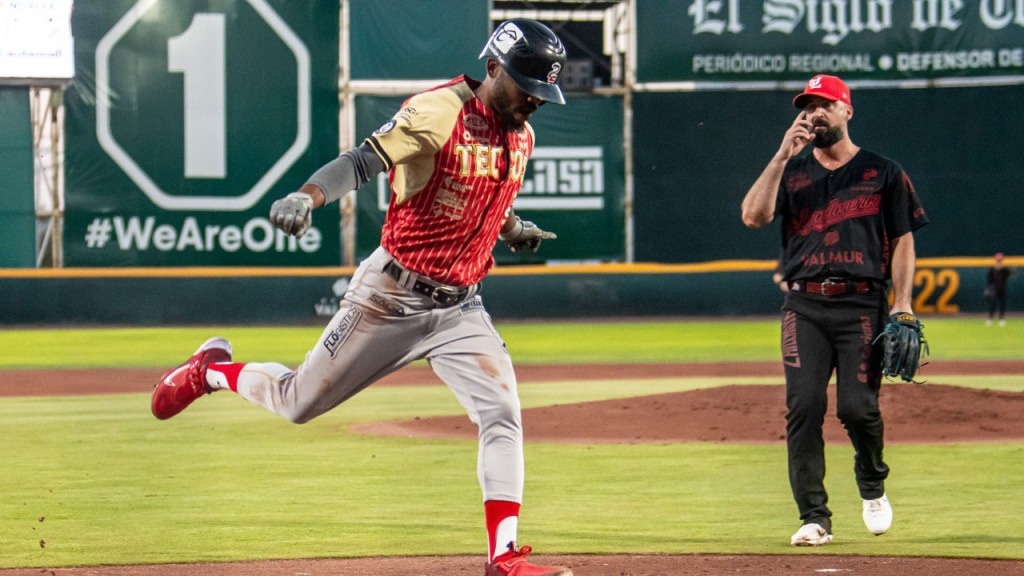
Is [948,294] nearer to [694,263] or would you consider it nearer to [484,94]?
[694,263]

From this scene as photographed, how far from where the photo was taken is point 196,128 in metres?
26.0

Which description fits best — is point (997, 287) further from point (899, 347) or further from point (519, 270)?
point (899, 347)

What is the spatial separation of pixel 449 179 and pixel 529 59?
52 cm

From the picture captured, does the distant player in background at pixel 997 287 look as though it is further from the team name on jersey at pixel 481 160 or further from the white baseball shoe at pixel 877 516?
the team name on jersey at pixel 481 160

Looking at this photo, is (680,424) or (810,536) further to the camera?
(680,424)

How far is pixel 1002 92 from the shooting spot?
27156mm

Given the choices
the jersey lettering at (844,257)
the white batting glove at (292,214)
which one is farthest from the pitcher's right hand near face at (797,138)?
the white batting glove at (292,214)

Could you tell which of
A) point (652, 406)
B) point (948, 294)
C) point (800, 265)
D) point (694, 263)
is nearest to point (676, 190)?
point (694, 263)

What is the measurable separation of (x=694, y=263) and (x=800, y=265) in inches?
803

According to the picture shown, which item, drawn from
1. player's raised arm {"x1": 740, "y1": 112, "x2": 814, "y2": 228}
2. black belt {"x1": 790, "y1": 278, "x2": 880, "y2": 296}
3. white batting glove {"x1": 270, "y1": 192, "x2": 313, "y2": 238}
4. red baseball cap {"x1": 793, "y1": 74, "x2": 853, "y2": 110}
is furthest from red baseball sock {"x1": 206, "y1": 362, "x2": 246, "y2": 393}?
red baseball cap {"x1": 793, "y1": 74, "x2": 853, "y2": 110}

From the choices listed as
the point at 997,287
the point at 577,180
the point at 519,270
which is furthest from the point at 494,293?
the point at 997,287

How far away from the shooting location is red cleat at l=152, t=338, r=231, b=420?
6.38 metres

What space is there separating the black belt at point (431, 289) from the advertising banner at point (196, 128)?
66.7ft

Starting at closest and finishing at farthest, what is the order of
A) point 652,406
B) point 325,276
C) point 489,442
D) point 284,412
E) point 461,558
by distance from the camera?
point 489,442
point 284,412
point 461,558
point 652,406
point 325,276
